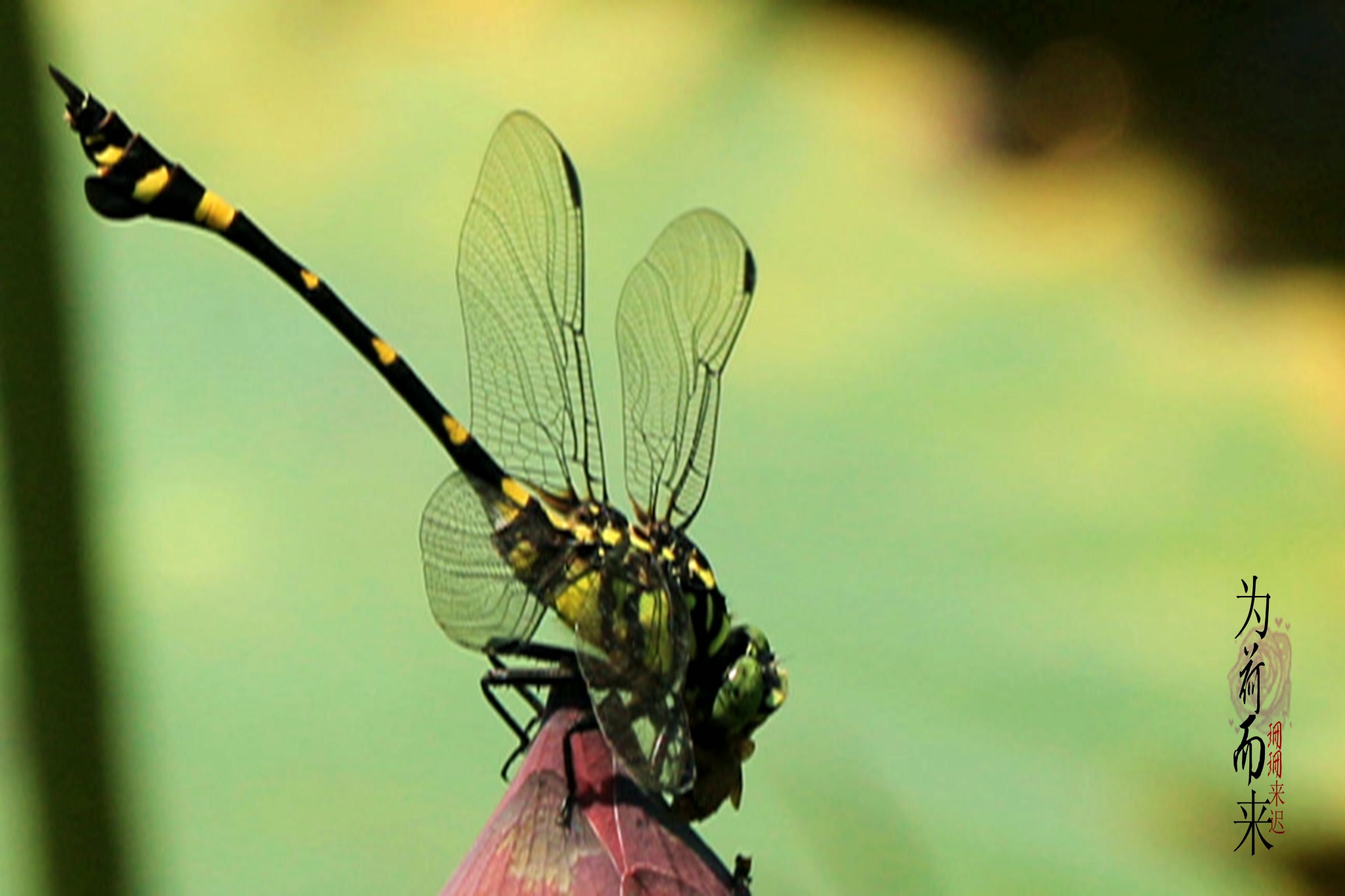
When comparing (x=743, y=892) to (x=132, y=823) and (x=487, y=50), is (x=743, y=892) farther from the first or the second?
(x=487, y=50)

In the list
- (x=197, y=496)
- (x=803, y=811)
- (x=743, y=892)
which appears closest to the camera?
(x=743, y=892)

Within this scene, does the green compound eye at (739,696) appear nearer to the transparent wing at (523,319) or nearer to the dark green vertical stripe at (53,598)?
the transparent wing at (523,319)

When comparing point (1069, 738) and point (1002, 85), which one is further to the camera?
point (1002, 85)

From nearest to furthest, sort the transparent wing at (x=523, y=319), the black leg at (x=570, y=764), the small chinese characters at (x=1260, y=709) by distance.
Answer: the black leg at (x=570, y=764) < the transparent wing at (x=523, y=319) < the small chinese characters at (x=1260, y=709)

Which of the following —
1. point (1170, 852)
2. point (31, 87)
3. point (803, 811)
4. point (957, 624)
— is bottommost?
point (803, 811)

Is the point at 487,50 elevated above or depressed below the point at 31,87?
above

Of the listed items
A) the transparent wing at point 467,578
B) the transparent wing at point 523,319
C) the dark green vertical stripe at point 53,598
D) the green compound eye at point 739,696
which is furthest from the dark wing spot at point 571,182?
the dark green vertical stripe at point 53,598

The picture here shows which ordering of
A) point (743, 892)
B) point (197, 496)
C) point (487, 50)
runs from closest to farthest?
point (743, 892), point (197, 496), point (487, 50)

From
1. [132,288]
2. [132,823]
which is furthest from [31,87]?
[132,823]

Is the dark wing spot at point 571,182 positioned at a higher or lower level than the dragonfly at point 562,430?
higher
